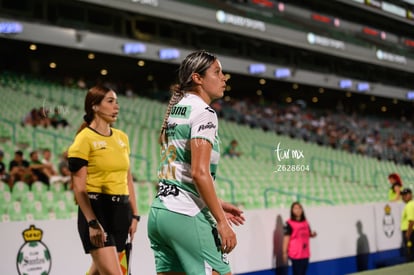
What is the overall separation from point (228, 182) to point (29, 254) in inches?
226

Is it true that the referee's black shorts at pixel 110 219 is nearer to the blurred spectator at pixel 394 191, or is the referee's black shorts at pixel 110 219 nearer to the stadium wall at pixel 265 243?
the stadium wall at pixel 265 243

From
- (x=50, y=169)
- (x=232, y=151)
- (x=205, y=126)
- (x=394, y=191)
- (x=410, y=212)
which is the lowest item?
(x=410, y=212)

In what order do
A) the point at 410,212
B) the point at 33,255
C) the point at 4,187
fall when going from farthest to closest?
the point at 410,212 < the point at 4,187 < the point at 33,255

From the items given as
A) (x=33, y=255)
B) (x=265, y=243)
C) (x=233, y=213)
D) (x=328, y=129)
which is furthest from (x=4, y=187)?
(x=328, y=129)

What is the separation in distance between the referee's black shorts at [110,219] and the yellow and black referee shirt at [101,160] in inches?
2.0

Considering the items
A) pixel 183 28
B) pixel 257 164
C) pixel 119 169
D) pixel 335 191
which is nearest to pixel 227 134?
pixel 257 164

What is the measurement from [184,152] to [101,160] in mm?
1268

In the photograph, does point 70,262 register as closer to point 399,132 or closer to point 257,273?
point 257,273

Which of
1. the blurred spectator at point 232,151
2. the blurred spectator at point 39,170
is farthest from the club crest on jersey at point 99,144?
the blurred spectator at point 232,151

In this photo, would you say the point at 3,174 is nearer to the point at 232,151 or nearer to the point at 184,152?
the point at 232,151

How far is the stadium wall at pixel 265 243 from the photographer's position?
542 centimetres

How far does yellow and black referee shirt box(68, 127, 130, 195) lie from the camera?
4.01m

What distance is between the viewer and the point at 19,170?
9.58 m

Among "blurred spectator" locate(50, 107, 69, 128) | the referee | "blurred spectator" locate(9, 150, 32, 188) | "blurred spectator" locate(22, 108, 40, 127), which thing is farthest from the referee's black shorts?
"blurred spectator" locate(22, 108, 40, 127)
